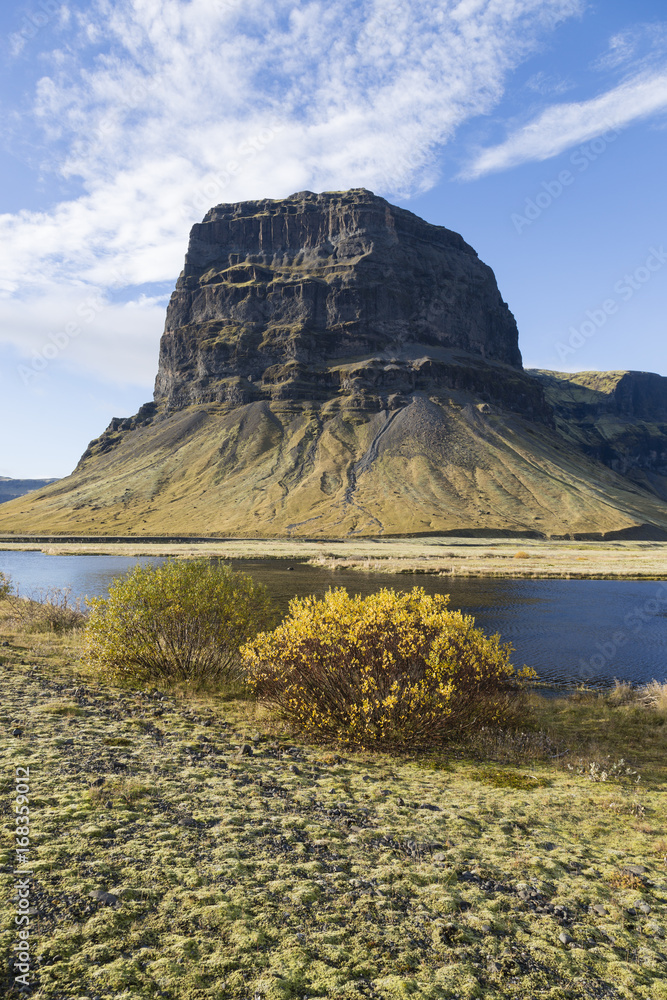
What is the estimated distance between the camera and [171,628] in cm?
1581

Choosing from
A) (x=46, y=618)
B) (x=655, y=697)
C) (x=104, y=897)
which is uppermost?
(x=104, y=897)

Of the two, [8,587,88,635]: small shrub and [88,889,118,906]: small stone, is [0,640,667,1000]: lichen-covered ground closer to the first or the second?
[88,889,118,906]: small stone

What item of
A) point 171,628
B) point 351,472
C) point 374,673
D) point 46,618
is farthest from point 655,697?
point 351,472

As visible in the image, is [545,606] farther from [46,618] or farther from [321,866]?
[321,866]

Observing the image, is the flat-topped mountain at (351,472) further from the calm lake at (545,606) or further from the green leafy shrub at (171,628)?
the green leafy shrub at (171,628)

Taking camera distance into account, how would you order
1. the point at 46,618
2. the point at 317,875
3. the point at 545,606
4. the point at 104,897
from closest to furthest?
the point at 104,897, the point at 317,875, the point at 46,618, the point at 545,606

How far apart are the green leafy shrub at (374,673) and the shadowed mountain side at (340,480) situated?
351ft

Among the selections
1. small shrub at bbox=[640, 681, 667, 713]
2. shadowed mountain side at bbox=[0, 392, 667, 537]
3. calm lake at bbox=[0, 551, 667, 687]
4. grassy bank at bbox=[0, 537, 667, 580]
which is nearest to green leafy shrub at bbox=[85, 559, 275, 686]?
calm lake at bbox=[0, 551, 667, 687]

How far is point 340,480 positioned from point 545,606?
112 m

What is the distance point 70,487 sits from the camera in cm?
17888

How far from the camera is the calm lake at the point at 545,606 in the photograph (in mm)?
24797

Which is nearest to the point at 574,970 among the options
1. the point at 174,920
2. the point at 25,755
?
the point at 174,920

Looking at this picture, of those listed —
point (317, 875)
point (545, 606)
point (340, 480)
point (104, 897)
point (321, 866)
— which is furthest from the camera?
point (340, 480)

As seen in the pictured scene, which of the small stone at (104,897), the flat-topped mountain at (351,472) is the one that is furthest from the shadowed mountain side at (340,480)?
the small stone at (104,897)
